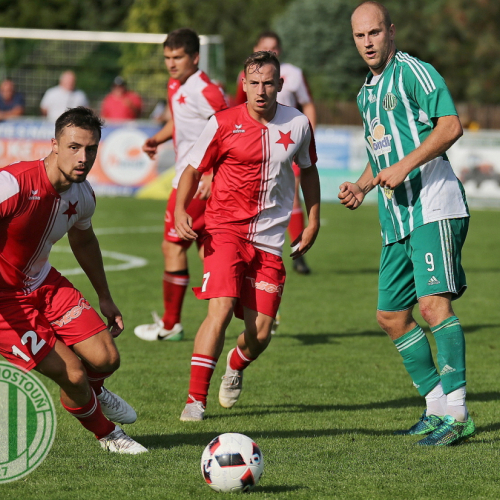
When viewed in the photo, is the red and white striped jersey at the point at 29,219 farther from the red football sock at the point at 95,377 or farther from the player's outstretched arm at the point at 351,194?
the player's outstretched arm at the point at 351,194

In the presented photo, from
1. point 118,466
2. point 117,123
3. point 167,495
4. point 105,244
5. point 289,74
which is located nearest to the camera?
point 167,495

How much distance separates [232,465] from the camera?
3.83m

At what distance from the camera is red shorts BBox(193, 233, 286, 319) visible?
525cm

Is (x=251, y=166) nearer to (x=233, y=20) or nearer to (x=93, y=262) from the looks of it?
(x=93, y=262)

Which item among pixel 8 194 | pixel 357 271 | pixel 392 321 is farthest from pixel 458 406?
pixel 357 271

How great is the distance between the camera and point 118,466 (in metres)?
4.16

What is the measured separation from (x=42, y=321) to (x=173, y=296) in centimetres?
321

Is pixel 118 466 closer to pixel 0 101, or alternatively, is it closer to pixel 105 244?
pixel 105 244

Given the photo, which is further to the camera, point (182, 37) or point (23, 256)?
point (182, 37)

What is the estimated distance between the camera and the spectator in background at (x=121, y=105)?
2052 centimetres

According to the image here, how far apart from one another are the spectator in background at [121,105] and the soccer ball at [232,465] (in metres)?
17.3

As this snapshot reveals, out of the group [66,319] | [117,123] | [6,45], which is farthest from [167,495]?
[6,45]

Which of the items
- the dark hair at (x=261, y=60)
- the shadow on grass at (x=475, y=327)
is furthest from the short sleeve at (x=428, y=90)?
the shadow on grass at (x=475, y=327)

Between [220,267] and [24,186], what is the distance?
1418mm
